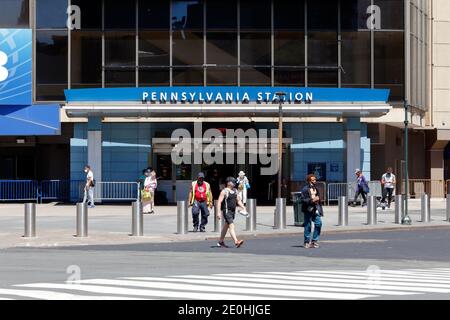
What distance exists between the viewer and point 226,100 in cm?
4250

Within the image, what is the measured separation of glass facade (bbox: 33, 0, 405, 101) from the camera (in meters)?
45.4

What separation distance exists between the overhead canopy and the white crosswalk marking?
2588cm

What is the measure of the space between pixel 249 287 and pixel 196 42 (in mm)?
32884

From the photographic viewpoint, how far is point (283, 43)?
45750 millimetres

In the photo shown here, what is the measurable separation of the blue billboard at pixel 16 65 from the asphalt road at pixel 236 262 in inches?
870

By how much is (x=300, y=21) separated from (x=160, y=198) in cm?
1095

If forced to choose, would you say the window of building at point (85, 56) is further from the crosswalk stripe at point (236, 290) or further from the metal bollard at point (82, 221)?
the crosswalk stripe at point (236, 290)

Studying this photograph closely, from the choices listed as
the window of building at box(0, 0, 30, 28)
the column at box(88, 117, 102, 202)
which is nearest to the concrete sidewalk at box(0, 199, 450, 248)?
the column at box(88, 117, 102, 202)

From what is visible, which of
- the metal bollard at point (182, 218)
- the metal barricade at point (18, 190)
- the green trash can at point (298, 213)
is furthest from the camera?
the metal barricade at point (18, 190)

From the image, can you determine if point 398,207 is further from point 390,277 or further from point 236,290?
point 236,290

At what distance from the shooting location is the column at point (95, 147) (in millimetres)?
43062

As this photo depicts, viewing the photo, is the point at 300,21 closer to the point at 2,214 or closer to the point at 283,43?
the point at 283,43

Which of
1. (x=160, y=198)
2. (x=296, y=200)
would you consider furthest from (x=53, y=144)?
(x=296, y=200)

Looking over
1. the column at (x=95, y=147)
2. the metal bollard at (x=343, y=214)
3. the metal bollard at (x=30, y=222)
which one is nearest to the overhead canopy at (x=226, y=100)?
the column at (x=95, y=147)
